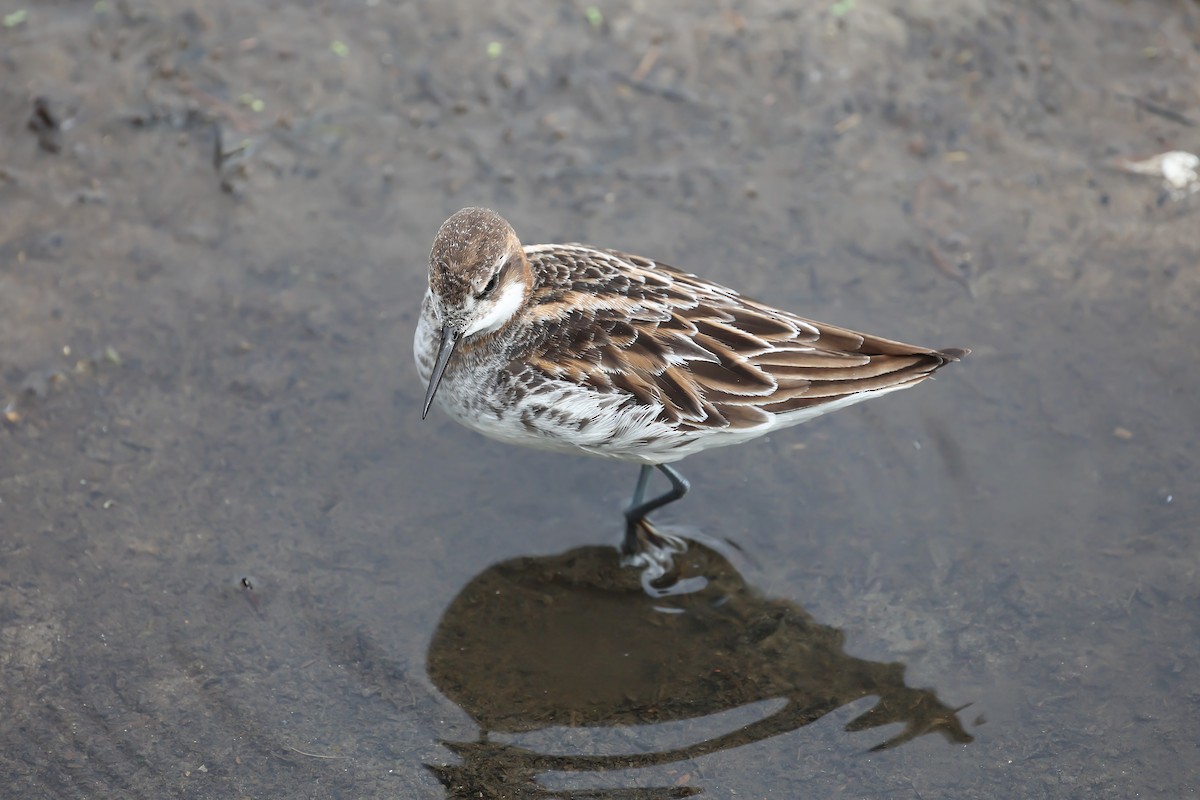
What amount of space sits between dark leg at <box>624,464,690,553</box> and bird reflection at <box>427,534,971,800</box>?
0.60 ft

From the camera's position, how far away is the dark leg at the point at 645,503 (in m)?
6.50

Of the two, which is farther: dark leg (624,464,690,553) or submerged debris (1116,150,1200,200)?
submerged debris (1116,150,1200,200)

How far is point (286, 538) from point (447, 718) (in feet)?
4.60

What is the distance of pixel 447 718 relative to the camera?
18.4ft

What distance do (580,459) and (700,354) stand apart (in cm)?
142

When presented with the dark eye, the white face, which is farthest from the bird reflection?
the dark eye

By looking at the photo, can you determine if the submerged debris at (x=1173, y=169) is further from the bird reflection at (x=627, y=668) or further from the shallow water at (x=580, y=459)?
the bird reflection at (x=627, y=668)

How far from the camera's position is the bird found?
5.84m

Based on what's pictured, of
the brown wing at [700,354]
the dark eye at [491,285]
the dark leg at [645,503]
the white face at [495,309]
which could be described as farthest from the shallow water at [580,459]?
the dark eye at [491,285]

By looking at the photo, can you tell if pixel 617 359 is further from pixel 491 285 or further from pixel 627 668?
pixel 627 668

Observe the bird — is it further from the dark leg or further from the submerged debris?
the submerged debris

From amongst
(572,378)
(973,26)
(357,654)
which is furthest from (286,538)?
(973,26)

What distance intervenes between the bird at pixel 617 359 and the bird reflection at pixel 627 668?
0.78 m

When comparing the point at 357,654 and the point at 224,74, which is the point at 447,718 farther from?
the point at 224,74
